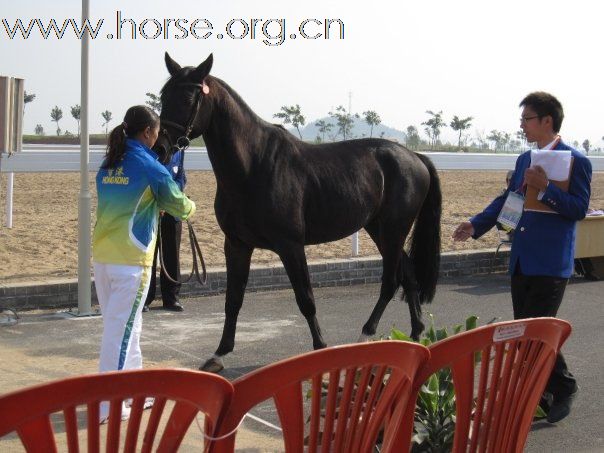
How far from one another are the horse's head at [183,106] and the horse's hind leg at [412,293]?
109 inches

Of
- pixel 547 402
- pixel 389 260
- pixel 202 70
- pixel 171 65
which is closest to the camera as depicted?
pixel 547 402

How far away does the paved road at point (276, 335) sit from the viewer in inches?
232

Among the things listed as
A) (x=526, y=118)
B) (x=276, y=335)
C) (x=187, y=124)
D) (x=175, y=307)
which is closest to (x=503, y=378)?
(x=526, y=118)

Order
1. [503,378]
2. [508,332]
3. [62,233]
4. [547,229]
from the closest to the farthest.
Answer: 1. [508,332]
2. [503,378]
3. [547,229]
4. [62,233]

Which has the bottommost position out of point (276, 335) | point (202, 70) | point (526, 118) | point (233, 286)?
point (276, 335)

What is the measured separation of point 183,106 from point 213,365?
1.94 metres

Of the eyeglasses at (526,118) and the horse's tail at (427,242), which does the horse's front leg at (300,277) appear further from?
the eyeglasses at (526,118)

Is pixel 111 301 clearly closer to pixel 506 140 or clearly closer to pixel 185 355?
pixel 185 355

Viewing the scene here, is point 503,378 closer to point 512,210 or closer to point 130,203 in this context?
point 512,210

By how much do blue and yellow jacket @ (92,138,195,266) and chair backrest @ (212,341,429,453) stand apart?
2725mm

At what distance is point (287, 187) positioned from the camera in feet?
22.6

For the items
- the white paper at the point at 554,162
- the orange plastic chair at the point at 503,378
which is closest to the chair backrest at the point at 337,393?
the orange plastic chair at the point at 503,378

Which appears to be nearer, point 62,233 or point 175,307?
point 175,307

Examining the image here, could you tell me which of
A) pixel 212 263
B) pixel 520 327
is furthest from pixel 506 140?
pixel 520 327
